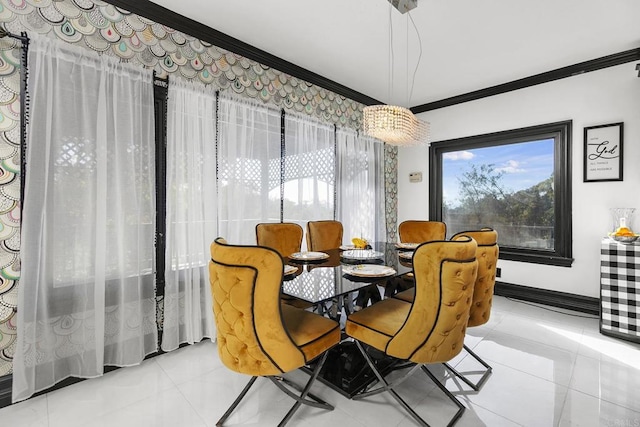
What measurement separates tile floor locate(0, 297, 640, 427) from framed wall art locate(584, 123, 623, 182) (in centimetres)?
176

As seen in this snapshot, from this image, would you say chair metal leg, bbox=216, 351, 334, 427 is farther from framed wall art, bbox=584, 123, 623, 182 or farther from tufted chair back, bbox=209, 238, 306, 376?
framed wall art, bbox=584, 123, 623, 182

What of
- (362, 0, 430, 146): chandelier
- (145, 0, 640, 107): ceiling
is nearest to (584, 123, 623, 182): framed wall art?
(145, 0, 640, 107): ceiling

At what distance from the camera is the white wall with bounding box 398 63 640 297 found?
306cm

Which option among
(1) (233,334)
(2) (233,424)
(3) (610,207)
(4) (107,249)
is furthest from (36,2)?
(3) (610,207)

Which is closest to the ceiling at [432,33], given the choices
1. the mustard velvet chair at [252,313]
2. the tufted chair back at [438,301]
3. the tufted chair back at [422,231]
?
the tufted chair back at [422,231]

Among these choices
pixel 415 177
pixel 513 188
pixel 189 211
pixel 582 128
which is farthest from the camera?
pixel 415 177

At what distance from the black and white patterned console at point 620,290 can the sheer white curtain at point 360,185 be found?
2501 mm

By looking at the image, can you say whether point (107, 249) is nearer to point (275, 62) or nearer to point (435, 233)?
point (275, 62)

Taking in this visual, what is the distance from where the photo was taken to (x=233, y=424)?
64.8 inches

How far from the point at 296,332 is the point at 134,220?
1530mm

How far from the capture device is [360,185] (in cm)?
428

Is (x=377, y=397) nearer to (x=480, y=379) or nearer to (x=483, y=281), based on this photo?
(x=480, y=379)

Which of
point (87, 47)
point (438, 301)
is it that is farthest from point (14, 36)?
point (438, 301)

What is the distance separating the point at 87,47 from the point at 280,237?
6.61 ft
